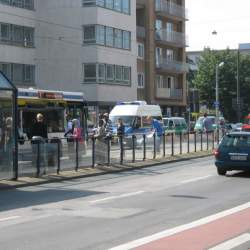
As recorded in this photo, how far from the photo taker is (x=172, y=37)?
68875 millimetres

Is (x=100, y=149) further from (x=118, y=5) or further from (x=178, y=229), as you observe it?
(x=118, y=5)

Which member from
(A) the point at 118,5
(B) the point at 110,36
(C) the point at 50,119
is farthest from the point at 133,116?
(A) the point at 118,5

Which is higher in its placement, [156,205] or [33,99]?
[33,99]

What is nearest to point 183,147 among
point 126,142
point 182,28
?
point 126,142

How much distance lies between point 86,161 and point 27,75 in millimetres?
30889

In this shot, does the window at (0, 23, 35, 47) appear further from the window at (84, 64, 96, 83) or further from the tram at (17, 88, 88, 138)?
the tram at (17, 88, 88, 138)

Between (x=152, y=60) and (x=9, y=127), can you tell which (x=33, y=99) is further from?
(x=152, y=60)

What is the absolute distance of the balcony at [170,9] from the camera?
217 feet

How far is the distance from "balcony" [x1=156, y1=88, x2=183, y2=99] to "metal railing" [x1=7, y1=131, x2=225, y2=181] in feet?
117

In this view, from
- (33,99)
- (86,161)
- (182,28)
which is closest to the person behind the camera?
(86,161)

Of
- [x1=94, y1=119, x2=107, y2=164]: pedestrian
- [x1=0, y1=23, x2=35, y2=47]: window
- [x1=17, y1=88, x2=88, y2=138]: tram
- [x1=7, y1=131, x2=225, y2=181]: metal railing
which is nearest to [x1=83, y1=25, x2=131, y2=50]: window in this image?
[x1=0, y1=23, x2=35, y2=47]: window

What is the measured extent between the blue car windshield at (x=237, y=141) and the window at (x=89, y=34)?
110 ft

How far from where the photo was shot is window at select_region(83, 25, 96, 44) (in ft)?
174

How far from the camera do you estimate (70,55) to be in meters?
53.7
